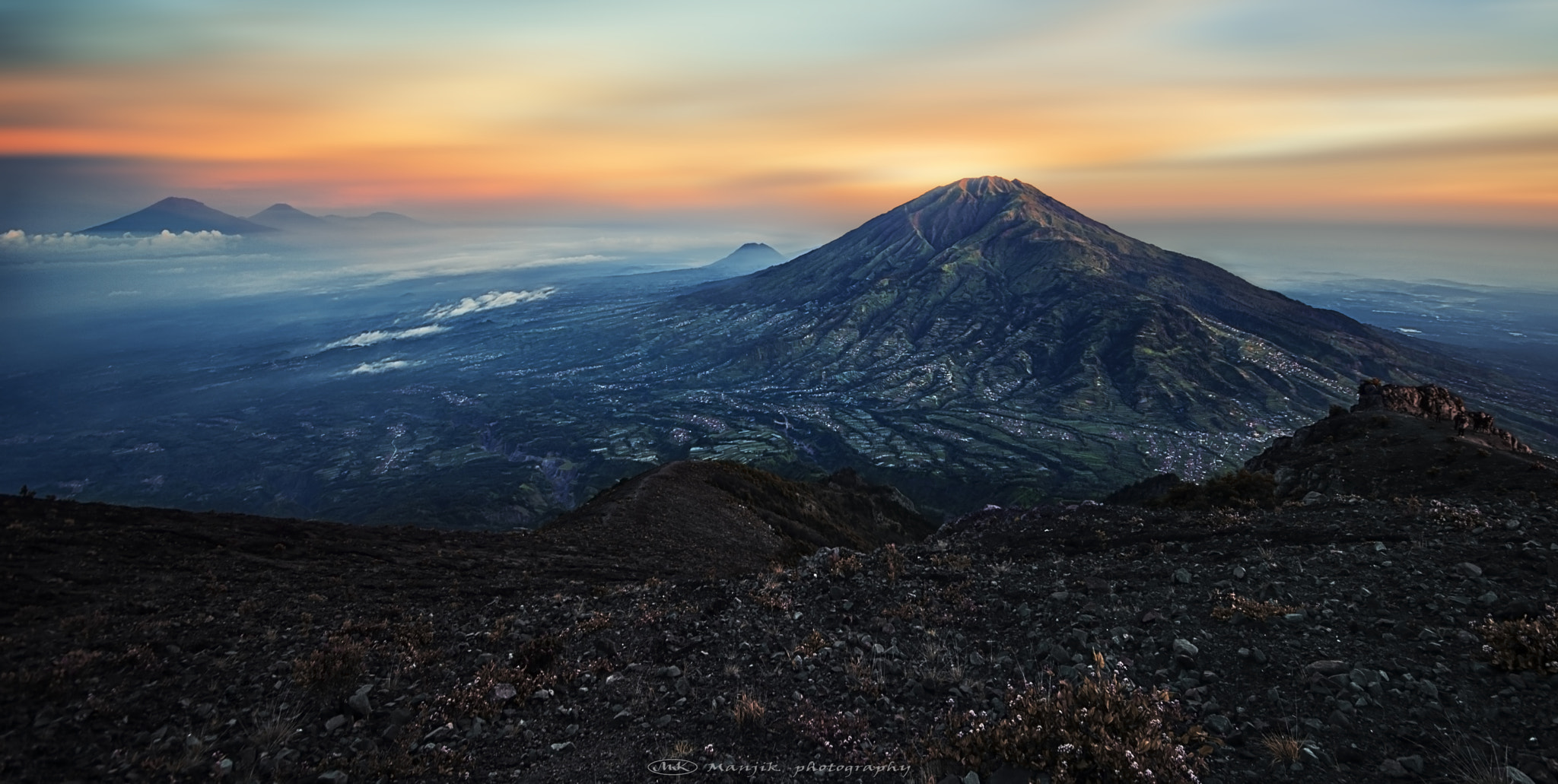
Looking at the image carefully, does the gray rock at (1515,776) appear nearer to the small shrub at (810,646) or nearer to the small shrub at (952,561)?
the small shrub at (810,646)

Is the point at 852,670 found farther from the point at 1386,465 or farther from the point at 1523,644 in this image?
the point at 1386,465

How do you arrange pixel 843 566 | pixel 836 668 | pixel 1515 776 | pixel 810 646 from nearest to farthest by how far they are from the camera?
pixel 1515 776 < pixel 836 668 < pixel 810 646 < pixel 843 566

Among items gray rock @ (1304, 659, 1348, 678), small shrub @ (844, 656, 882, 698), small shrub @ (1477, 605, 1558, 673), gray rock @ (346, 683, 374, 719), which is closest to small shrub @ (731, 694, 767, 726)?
small shrub @ (844, 656, 882, 698)

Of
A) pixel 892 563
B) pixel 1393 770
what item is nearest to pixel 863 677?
pixel 1393 770

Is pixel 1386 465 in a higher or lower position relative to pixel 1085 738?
lower

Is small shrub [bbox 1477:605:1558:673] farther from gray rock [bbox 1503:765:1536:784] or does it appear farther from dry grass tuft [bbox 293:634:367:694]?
dry grass tuft [bbox 293:634:367:694]

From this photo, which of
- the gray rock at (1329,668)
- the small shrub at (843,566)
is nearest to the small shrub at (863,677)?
the small shrub at (843,566)
